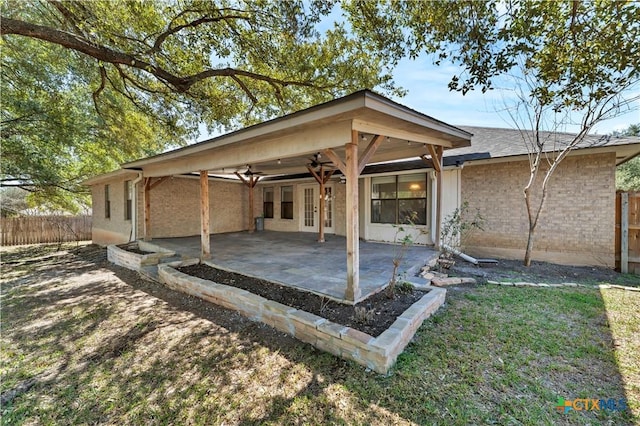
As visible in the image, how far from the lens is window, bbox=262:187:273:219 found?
13.0m

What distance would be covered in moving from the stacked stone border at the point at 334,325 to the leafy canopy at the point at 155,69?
221 inches

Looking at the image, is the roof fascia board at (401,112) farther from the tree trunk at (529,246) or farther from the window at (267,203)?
the window at (267,203)

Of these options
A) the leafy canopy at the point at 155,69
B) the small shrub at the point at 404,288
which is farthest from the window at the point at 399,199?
the small shrub at the point at 404,288

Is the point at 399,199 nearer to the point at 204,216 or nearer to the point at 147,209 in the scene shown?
the point at 204,216

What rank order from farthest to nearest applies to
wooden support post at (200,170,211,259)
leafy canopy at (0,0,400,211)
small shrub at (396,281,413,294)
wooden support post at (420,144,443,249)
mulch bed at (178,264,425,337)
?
1. wooden support post at (200,170,211,259)
2. leafy canopy at (0,0,400,211)
3. wooden support post at (420,144,443,249)
4. small shrub at (396,281,413,294)
5. mulch bed at (178,264,425,337)

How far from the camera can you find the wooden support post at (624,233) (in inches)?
231

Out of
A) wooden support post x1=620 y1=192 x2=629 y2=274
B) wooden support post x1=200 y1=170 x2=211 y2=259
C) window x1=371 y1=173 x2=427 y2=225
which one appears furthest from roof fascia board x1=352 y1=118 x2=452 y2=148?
wooden support post x1=200 y1=170 x2=211 y2=259

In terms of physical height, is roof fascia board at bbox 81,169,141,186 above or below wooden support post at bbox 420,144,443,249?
above

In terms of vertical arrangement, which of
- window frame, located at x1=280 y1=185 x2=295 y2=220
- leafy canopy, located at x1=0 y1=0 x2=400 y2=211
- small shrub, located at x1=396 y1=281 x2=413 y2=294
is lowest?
small shrub, located at x1=396 y1=281 x2=413 y2=294

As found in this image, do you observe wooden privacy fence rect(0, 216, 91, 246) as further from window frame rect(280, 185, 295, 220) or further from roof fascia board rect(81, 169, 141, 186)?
window frame rect(280, 185, 295, 220)

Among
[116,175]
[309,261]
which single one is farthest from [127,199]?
[309,261]

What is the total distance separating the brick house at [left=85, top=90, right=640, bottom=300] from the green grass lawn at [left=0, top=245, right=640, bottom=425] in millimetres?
1372

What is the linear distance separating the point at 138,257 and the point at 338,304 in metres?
5.87

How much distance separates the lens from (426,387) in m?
2.38
